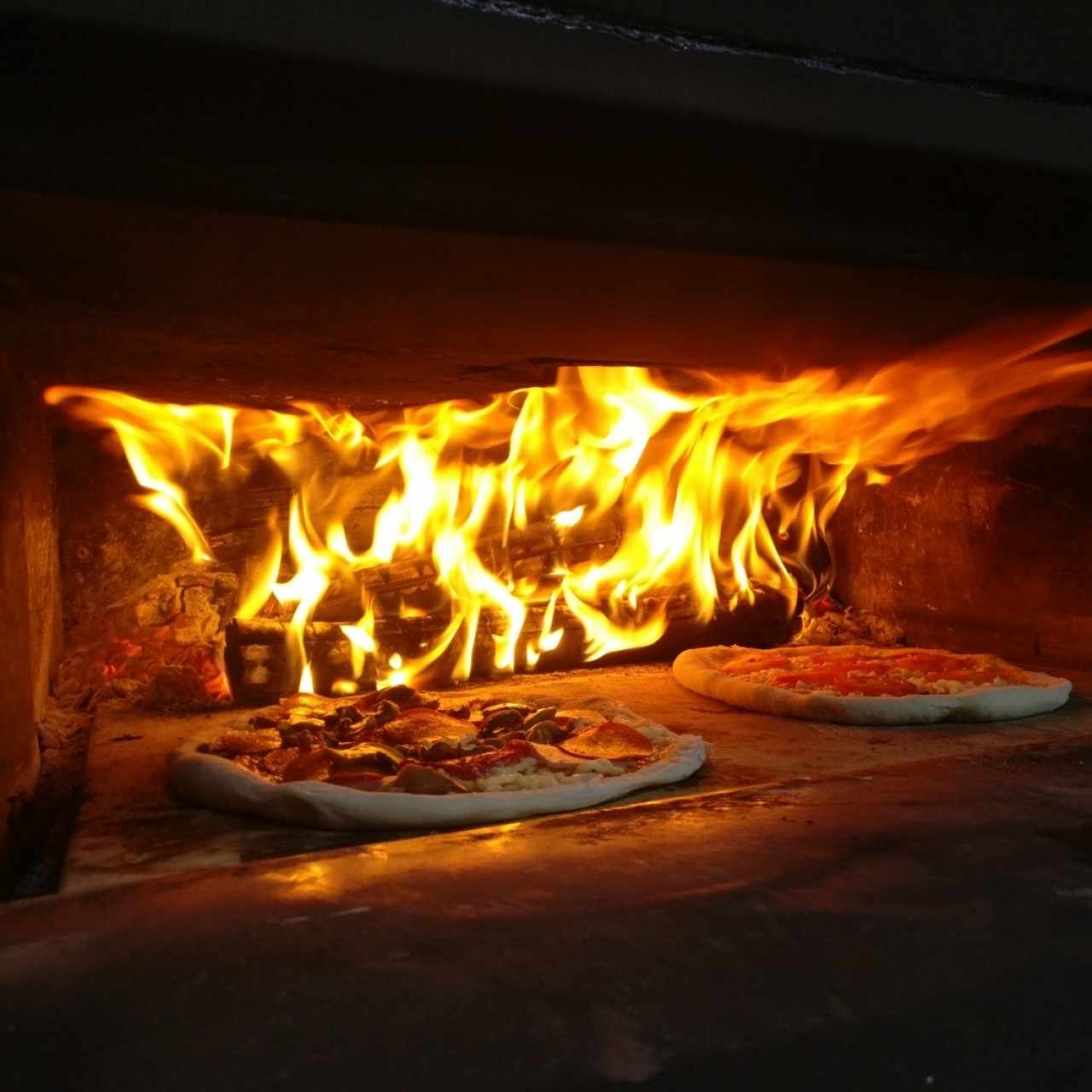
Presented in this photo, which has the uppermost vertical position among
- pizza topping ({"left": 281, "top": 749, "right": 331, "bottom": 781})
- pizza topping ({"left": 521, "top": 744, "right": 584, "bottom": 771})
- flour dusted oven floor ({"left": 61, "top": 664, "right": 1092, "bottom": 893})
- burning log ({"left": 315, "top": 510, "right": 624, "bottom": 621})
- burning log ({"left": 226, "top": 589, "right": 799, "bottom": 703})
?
burning log ({"left": 315, "top": 510, "right": 624, "bottom": 621})

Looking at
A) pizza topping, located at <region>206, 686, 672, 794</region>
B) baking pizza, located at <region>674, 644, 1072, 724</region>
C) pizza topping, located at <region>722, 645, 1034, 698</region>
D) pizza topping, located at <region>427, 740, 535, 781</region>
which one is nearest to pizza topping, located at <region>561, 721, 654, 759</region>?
pizza topping, located at <region>206, 686, 672, 794</region>

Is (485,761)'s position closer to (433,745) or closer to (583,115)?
(433,745)

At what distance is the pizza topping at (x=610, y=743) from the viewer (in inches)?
114

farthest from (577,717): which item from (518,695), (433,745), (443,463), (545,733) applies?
(443,463)

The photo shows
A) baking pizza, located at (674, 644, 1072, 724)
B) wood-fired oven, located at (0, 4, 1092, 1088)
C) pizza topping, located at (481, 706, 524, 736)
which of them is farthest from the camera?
baking pizza, located at (674, 644, 1072, 724)

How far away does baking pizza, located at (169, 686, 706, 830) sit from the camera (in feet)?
8.03

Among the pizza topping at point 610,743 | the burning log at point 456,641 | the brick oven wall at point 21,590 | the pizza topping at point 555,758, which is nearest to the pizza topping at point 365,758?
the pizza topping at point 555,758

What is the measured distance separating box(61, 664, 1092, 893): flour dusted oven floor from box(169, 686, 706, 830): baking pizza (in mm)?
56

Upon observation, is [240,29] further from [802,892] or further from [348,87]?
[802,892]

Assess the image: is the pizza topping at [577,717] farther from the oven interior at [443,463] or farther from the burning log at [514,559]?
the burning log at [514,559]

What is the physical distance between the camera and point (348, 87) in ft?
6.26

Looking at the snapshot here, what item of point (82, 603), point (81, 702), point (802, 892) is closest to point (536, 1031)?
point (802, 892)

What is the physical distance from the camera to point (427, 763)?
2818 mm

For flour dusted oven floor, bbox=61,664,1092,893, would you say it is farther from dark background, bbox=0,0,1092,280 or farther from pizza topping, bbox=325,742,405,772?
dark background, bbox=0,0,1092,280
